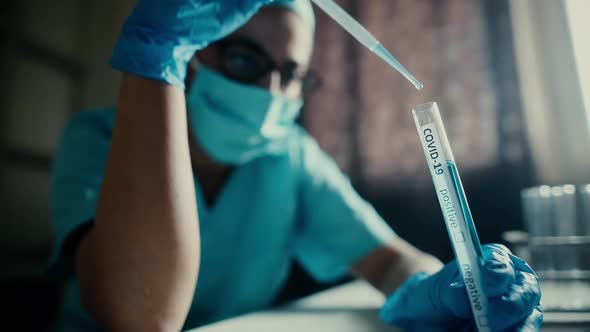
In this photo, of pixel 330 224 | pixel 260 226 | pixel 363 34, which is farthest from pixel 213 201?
pixel 363 34

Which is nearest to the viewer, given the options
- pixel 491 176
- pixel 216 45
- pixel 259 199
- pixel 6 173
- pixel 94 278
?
pixel 94 278

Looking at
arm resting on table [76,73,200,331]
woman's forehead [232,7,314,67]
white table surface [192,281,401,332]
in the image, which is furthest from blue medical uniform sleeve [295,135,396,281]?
arm resting on table [76,73,200,331]

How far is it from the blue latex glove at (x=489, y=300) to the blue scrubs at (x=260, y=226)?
0.34 m

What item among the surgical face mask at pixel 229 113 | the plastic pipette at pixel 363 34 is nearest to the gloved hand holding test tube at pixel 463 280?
the plastic pipette at pixel 363 34

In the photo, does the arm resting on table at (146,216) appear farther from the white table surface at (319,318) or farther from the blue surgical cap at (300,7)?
the blue surgical cap at (300,7)

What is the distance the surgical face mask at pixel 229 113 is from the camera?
2.47 ft

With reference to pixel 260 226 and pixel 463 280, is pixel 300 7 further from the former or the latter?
pixel 463 280

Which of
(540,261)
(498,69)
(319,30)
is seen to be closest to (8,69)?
(319,30)

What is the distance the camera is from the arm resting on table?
47 cm

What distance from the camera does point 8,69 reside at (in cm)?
168

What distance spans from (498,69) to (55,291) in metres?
1.96

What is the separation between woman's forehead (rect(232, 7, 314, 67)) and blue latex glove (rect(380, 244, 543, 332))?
0.53m

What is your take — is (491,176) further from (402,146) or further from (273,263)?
(273,263)

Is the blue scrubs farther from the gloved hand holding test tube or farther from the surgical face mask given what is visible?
the gloved hand holding test tube
